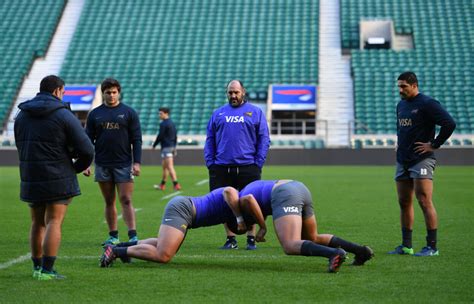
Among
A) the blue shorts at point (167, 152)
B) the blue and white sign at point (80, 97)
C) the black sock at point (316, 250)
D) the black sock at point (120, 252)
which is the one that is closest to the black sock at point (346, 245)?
the black sock at point (316, 250)

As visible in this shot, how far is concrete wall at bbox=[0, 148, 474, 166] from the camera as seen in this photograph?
3666 cm

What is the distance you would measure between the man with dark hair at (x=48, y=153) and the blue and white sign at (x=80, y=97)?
109 ft

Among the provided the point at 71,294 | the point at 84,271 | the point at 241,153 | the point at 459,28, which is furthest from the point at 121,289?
the point at 459,28

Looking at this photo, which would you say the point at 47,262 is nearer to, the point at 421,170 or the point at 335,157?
the point at 421,170

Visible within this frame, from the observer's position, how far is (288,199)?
1005 centimetres

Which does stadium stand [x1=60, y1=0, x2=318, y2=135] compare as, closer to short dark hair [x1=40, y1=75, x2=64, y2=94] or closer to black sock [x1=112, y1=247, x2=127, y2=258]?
black sock [x1=112, y1=247, x2=127, y2=258]

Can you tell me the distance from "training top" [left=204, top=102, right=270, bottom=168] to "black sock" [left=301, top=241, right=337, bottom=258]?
2.54m

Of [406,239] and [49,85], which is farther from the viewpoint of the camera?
[406,239]

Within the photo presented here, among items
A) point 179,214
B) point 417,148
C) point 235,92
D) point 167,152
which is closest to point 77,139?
point 179,214

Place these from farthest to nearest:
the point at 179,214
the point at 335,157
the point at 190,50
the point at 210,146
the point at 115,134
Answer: the point at 190,50
the point at 335,157
the point at 115,134
the point at 210,146
the point at 179,214

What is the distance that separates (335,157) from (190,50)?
12.1m

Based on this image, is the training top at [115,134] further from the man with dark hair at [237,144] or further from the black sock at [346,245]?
the black sock at [346,245]

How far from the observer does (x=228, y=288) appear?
8.78 meters

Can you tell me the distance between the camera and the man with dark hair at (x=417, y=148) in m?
11.4
